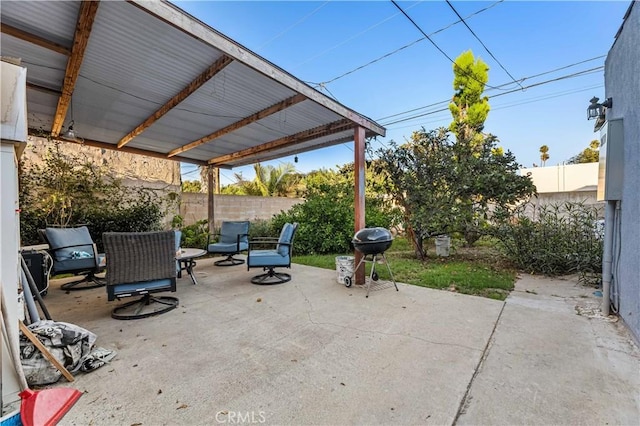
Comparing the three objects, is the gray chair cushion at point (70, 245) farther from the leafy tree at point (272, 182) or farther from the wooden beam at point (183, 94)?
the leafy tree at point (272, 182)

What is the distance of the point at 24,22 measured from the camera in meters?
2.58

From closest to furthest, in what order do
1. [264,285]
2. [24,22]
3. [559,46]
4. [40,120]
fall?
[24,22], [264,285], [40,120], [559,46]

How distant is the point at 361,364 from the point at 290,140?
4775 millimetres

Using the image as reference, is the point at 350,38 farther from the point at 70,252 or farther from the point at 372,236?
the point at 70,252

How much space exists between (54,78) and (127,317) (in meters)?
3.40

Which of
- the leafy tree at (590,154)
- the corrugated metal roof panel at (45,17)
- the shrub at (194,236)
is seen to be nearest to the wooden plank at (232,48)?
the corrugated metal roof panel at (45,17)

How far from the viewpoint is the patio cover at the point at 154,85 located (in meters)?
2.56

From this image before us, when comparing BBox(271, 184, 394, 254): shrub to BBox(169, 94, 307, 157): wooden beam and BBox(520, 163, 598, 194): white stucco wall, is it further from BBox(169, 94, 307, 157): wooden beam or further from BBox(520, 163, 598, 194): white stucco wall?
BBox(520, 163, 598, 194): white stucco wall

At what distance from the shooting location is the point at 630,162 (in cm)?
274

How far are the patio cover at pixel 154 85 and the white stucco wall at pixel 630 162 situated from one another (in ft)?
9.70

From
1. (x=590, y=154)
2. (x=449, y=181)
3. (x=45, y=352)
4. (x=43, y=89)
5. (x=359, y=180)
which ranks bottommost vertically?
(x=45, y=352)

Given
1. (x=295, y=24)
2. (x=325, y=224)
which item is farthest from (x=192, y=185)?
(x=295, y=24)

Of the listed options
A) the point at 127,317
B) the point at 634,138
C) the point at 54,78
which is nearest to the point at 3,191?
the point at 127,317

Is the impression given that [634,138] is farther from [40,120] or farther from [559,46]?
[40,120]
